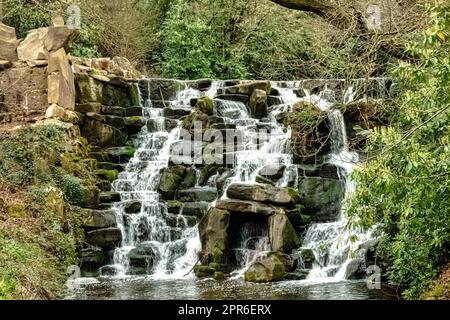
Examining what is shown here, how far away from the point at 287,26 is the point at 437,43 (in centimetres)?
1594

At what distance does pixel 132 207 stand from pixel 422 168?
830cm

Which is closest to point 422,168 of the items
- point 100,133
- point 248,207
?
point 248,207

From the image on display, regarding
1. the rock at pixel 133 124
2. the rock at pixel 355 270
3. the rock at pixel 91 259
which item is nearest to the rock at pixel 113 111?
the rock at pixel 133 124

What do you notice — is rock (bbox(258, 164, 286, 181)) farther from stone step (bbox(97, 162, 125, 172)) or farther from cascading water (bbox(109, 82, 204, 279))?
stone step (bbox(97, 162, 125, 172))

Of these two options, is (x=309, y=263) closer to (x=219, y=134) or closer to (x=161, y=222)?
(x=161, y=222)

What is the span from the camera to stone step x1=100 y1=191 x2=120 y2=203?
13281 mm

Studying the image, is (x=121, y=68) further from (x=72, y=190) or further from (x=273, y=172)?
(x=273, y=172)

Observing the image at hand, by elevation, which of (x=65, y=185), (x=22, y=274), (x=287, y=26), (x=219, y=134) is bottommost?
(x=22, y=274)

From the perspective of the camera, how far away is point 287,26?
70.4 feet

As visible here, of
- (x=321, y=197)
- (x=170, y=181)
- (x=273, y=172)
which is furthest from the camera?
→ (x=170, y=181)

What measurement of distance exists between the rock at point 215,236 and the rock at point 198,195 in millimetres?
1402

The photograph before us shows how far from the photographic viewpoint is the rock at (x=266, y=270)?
422 inches

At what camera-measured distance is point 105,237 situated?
12328mm

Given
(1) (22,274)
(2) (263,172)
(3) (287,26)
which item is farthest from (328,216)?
(3) (287,26)
